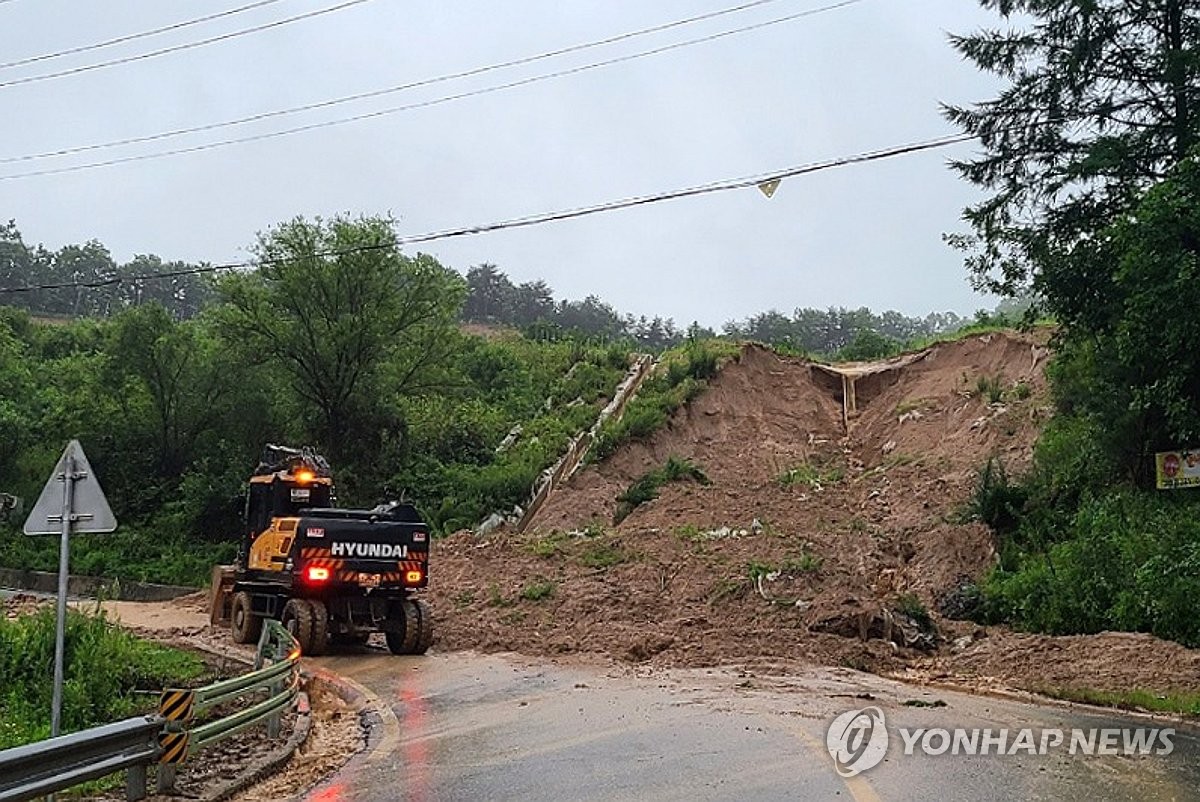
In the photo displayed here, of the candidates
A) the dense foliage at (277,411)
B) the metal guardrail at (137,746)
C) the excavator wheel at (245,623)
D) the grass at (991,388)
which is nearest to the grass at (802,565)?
the excavator wheel at (245,623)

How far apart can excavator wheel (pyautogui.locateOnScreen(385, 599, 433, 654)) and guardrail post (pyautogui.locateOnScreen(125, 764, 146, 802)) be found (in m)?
10.8

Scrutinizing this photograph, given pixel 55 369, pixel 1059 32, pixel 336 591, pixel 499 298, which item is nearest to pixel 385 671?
pixel 336 591

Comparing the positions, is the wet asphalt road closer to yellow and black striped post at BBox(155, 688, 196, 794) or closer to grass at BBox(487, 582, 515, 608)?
yellow and black striped post at BBox(155, 688, 196, 794)

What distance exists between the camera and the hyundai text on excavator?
1803 centimetres

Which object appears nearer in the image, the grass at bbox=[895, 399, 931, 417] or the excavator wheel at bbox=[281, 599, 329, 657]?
the excavator wheel at bbox=[281, 599, 329, 657]

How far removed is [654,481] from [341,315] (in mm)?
11969

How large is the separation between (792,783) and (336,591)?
11.7 m

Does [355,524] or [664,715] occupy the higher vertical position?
[355,524]

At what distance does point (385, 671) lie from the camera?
16.7 m

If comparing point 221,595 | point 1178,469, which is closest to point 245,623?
point 221,595

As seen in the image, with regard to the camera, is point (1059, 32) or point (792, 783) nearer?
point (792, 783)

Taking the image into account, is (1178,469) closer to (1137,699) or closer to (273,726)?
(1137,699)

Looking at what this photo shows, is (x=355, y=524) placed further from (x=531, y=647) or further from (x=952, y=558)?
(x=952, y=558)
